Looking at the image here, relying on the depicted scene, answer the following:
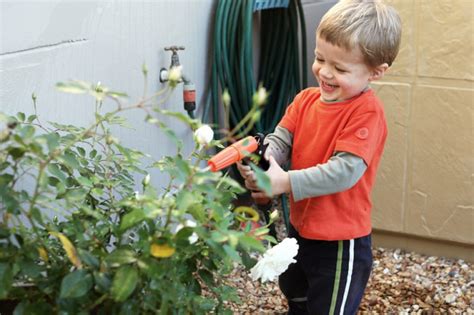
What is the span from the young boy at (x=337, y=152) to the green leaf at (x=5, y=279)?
2.49 feet

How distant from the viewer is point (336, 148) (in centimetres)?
218

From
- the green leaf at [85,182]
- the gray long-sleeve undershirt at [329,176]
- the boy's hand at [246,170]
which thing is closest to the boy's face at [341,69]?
the gray long-sleeve undershirt at [329,176]

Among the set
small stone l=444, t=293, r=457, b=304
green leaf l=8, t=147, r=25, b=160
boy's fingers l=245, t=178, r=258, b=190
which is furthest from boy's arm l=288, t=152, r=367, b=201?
small stone l=444, t=293, r=457, b=304

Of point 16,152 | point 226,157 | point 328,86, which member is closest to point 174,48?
point 328,86

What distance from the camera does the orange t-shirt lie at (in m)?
2.19

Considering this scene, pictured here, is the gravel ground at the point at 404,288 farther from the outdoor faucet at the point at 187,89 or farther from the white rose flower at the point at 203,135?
the white rose flower at the point at 203,135

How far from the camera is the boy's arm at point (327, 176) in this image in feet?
7.04

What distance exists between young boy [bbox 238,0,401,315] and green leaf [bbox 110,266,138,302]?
2.20 feet

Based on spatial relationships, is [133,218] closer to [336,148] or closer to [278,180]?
[278,180]

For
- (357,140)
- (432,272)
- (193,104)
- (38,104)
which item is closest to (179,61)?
(193,104)

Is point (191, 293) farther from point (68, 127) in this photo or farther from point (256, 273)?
point (68, 127)

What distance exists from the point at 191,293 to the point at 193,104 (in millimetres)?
1405

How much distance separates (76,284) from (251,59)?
198 cm

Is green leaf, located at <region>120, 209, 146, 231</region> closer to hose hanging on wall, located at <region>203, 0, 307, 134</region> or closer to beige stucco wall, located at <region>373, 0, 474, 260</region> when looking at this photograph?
hose hanging on wall, located at <region>203, 0, 307, 134</region>
